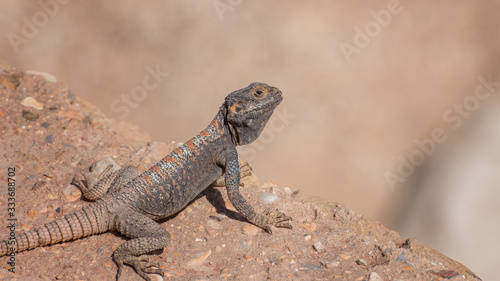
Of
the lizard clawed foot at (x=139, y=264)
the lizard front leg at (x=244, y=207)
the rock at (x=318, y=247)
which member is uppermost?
the lizard front leg at (x=244, y=207)

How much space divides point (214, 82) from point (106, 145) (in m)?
8.05

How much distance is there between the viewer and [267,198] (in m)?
6.31

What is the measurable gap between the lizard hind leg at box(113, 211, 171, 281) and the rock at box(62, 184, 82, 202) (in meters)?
0.99

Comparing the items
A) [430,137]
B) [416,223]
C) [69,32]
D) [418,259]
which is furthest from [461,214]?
[69,32]

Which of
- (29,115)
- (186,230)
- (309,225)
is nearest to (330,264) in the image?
(309,225)

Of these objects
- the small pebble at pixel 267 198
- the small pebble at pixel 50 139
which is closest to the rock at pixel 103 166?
the small pebble at pixel 50 139

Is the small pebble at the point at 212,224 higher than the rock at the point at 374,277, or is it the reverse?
the small pebble at the point at 212,224

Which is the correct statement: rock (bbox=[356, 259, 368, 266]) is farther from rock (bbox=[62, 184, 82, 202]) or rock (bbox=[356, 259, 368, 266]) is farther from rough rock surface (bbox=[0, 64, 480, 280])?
rock (bbox=[62, 184, 82, 202])

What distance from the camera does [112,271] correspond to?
4.96 m

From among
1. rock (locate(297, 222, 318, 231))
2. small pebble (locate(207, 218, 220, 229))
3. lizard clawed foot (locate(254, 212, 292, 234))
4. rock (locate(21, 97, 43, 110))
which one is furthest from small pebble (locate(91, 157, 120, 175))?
rock (locate(297, 222, 318, 231))

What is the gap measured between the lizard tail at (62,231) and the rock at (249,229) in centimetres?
175

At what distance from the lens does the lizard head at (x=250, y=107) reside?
590cm

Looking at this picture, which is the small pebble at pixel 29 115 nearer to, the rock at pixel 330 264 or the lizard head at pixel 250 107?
the lizard head at pixel 250 107

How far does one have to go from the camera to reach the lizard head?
5.90 meters
